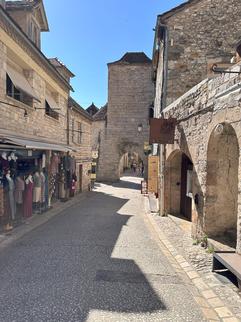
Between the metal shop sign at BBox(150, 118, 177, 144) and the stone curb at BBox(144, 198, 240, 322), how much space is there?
3390 millimetres

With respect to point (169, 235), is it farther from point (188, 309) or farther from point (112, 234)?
point (188, 309)

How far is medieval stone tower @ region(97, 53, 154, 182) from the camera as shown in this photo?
2556 cm

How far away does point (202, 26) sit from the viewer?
1177cm

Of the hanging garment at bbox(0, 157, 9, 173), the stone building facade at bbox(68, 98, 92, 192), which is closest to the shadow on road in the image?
the hanging garment at bbox(0, 157, 9, 173)

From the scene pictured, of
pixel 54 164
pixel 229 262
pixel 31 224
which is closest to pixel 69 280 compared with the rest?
pixel 229 262

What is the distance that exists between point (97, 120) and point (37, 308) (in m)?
23.9

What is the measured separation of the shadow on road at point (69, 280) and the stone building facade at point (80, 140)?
29.5 ft

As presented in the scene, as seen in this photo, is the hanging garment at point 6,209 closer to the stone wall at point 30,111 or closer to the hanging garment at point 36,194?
the hanging garment at point 36,194

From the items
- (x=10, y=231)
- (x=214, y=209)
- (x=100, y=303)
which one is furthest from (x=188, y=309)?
(x=10, y=231)

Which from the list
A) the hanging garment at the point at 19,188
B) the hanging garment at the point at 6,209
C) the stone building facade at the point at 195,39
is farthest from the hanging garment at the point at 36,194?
the stone building facade at the point at 195,39

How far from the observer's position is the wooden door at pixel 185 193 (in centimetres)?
945

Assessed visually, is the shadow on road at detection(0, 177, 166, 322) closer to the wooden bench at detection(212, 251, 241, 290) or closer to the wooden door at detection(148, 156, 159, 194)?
the wooden bench at detection(212, 251, 241, 290)

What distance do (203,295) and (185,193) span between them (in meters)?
5.98

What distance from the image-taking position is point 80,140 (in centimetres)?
1800
